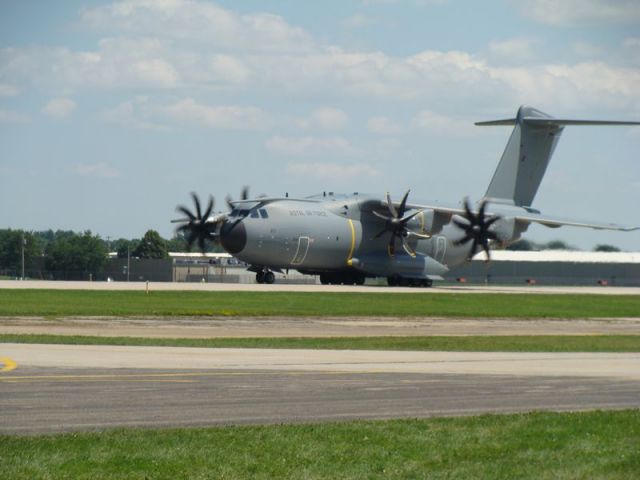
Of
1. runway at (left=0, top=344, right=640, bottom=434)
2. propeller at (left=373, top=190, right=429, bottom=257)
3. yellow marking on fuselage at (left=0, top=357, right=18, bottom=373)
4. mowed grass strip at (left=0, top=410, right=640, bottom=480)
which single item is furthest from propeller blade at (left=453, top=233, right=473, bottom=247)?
mowed grass strip at (left=0, top=410, right=640, bottom=480)

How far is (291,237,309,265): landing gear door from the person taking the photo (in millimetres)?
72562

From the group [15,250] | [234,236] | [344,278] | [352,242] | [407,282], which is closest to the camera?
[234,236]

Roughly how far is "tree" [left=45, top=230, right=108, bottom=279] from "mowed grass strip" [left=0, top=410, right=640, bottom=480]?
9785 centimetres

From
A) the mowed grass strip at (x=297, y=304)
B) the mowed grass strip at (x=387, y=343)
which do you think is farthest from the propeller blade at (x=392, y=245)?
the mowed grass strip at (x=387, y=343)

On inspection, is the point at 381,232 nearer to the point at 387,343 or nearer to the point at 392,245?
the point at 392,245

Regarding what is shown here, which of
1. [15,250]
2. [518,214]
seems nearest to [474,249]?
[518,214]

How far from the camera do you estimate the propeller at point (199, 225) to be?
7356 centimetres

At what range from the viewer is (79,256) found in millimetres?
118250

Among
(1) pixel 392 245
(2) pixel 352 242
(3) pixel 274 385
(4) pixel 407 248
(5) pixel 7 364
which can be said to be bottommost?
(3) pixel 274 385

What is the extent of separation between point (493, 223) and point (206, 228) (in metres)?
18.0

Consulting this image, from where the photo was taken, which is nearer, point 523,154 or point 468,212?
point 468,212

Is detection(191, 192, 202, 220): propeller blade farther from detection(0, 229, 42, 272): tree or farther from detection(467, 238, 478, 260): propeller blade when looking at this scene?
detection(0, 229, 42, 272): tree

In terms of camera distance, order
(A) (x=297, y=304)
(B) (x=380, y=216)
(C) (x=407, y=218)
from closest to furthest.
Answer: (A) (x=297, y=304)
(C) (x=407, y=218)
(B) (x=380, y=216)

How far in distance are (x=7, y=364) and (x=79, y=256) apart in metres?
95.6
